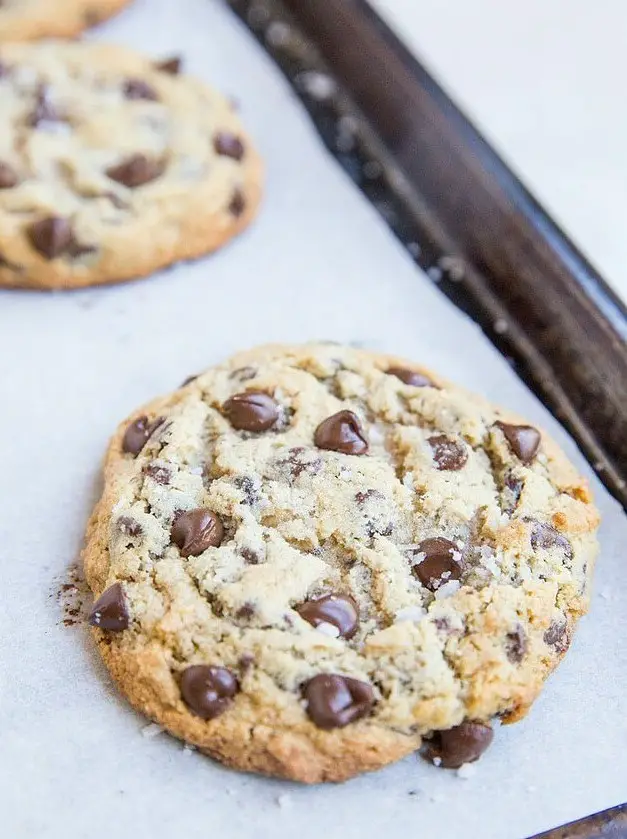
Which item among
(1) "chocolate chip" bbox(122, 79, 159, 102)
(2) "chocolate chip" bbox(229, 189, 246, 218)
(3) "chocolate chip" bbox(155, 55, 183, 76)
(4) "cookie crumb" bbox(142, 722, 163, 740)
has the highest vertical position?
(3) "chocolate chip" bbox(155, 55, 183, 76)

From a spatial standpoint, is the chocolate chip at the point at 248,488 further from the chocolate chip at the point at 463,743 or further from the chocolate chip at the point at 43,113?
the chocolate chip at the point at 43,113

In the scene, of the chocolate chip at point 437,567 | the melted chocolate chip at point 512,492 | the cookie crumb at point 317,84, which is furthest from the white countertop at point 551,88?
the chocolate chip at point 437,567

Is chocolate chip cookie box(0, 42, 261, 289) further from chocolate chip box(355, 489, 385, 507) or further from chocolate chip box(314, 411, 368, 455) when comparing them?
chocolate chip box(355, 489, 385, 507)

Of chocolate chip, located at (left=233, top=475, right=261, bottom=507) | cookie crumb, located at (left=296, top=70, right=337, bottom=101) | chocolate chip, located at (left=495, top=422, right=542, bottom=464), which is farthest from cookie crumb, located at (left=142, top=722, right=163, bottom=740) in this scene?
cookie crumb, located at (left=296, top=70, right=337, bottom=101)

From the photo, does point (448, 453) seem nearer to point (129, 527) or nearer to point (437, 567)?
point (437, 567)

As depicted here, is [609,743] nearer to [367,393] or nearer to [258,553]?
[258,553]

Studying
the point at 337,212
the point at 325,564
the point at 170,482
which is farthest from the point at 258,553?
the point at 337,212

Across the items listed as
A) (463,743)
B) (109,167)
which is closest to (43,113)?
(109,167)
